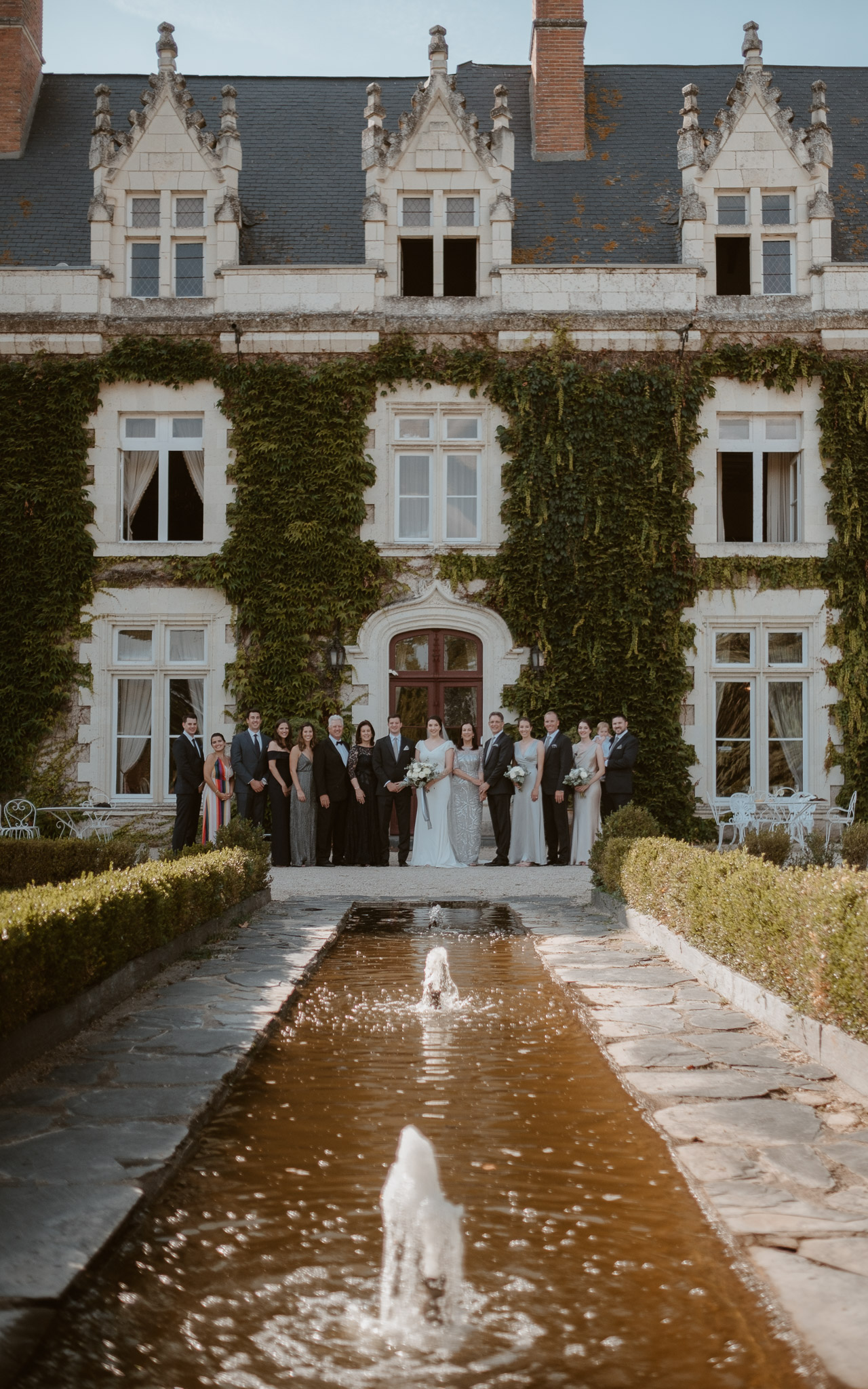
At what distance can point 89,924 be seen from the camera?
598 centimetres

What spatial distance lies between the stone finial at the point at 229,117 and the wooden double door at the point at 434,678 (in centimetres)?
749

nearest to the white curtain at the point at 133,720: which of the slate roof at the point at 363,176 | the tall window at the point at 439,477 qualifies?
the tall window at the point at 439,477

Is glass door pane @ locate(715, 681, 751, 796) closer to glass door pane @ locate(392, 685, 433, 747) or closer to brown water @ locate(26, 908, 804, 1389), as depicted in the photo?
glass door pane @ locate(392, 685, 433, 747)

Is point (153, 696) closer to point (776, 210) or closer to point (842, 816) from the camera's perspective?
point (842, 816)

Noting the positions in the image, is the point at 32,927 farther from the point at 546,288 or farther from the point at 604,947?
the point at 546,288

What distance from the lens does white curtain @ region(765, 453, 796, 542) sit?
58.4 feet

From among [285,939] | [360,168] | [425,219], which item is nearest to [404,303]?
[425,219]

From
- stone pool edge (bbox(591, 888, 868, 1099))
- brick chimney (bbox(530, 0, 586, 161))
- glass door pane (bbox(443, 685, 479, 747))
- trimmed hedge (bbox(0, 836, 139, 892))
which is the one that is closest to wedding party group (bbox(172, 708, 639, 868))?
glass door pane (bbox(443, 685, 479, 747))

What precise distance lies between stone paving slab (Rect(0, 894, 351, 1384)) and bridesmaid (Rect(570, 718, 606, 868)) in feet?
25.6

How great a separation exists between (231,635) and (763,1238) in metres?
14.5

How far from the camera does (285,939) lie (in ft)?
28.2

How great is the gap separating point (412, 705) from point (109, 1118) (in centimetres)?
1330

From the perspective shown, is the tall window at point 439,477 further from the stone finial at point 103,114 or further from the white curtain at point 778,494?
the stone finial at point 103,114

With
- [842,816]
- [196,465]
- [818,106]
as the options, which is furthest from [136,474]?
[818,106]
